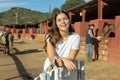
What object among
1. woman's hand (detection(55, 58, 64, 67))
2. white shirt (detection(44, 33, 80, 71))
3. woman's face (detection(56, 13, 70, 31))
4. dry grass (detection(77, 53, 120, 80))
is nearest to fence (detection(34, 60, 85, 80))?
woman's hand (detection(55, 58, 64, 67))

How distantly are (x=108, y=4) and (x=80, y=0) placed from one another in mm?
125601

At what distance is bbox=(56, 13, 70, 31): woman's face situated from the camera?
3684 millimetres

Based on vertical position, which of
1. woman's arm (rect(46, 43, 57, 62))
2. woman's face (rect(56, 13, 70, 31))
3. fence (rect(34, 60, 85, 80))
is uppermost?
woman's face (rect(56, 13, 70, 31))

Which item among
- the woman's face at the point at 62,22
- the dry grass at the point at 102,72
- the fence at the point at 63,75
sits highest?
the woman's face at the point at 62,22

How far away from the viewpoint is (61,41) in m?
3.67

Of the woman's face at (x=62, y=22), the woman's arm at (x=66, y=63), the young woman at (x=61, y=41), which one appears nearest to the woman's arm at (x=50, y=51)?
the young woman at (x=61, y=41)

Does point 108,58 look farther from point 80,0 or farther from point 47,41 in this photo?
point 80,0

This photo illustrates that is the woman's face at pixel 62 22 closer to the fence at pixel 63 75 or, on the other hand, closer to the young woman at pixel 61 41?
the young woman at pixel 61 41

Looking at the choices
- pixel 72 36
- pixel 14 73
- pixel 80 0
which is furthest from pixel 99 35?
pixel 80 0

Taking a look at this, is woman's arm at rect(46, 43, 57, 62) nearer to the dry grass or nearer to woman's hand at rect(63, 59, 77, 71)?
woman's hand at rect(63, 59, 77, 71)

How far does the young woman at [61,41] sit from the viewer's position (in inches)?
141

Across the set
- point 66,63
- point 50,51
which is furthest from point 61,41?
point 66,63

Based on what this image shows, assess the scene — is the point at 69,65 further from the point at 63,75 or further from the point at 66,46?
the point at 66,46

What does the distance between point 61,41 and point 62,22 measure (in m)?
0.20
